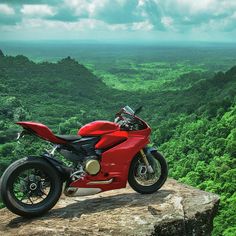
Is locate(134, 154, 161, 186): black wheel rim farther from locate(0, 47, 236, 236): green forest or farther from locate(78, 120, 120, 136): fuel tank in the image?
locate(0, 47, 236, 236): green forest

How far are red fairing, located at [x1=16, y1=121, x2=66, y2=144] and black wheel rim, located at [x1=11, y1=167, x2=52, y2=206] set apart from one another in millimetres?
507

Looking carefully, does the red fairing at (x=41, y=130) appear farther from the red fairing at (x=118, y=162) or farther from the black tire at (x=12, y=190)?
the red fairing at (x=118, y=162)

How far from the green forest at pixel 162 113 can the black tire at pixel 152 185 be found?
206 cm

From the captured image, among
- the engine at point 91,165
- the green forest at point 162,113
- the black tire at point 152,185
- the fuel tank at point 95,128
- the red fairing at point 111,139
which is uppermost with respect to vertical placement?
the fuel tank at point 95,128

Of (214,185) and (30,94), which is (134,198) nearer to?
(214,185)

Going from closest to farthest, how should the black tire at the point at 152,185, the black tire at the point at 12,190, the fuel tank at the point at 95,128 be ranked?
1. the black tire at the point at 12,190
2. the fuel tank at the point at 95,128
3. the black tire at the point at 152,185

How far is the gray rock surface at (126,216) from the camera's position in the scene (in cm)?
666

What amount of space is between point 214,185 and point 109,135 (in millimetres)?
27983

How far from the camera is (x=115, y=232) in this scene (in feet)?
21.6

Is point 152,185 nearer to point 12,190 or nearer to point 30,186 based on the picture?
point 30,186

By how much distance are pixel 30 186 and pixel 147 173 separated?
2140 millimetres

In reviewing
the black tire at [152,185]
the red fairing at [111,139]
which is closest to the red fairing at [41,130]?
the red fairing at [111,139]

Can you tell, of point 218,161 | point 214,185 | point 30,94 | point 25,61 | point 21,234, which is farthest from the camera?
point 25,61

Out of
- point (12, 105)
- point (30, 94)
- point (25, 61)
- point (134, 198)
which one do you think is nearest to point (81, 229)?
point (134, 198)
